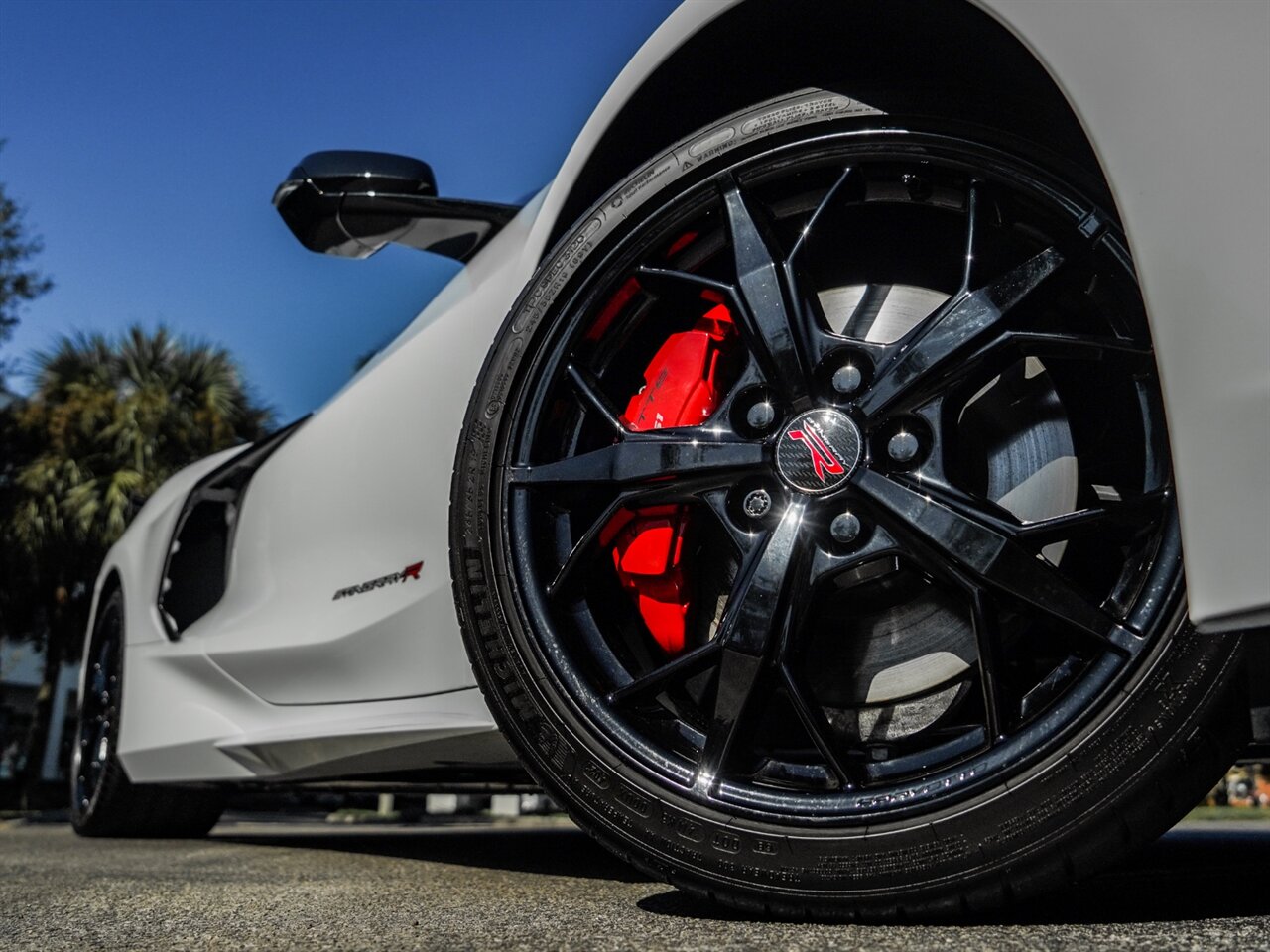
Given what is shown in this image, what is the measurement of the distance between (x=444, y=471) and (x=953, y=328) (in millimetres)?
953

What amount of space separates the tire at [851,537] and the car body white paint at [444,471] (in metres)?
0.13

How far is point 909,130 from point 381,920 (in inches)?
44.3

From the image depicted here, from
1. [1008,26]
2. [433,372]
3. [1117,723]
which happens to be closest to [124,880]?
[433,372]

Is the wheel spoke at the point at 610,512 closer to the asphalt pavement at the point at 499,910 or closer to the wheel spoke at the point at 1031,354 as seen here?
the wheel spoke at the point at 1031,354

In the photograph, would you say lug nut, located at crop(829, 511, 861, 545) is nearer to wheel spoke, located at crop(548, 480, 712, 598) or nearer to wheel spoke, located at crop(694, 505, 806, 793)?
wheel spoke, located at crop(694, 505, 806, 793)

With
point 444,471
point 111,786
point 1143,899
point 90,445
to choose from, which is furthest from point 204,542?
point 90,445

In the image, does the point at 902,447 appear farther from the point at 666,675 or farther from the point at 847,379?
the point at 666,675

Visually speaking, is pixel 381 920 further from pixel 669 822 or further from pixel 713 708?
pixel 713 708

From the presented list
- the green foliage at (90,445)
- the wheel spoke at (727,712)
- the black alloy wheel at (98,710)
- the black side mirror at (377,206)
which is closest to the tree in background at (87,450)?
the green foliage at (90,445)

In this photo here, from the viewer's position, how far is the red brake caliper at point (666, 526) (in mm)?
1563

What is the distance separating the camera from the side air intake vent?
115 inches

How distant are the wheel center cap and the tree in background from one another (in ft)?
46.8

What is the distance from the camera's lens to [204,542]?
119 inches

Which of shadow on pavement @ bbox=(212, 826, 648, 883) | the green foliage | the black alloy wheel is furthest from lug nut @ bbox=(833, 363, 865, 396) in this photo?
the green foliage
